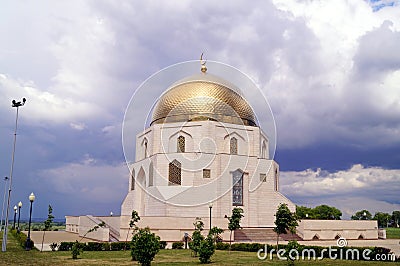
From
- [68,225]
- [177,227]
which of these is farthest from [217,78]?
[68,225]

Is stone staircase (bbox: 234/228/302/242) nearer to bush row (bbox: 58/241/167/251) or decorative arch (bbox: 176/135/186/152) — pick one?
decorative arch (bbox: 176/135/186/152)

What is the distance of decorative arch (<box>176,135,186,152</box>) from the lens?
102 feet

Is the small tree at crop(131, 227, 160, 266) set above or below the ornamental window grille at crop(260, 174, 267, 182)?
below

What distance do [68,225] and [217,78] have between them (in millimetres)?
21868

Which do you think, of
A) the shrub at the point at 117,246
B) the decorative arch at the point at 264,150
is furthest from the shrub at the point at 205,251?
the decorative arch at the point at 264,150

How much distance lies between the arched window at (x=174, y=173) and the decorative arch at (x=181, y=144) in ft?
Answer: 3.70

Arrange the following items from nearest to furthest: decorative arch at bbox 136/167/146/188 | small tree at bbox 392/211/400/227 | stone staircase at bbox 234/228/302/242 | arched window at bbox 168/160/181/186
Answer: stone staircase at bbox 234/228/302/242, arched window at bbox 168/160/181/186, decorative arch at bbox 136/167/146/188, small tree at bbox 392/211/400/227

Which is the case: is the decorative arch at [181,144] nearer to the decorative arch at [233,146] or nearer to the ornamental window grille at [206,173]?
the ornamental window grille at [206,173]

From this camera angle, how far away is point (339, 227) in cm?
3080

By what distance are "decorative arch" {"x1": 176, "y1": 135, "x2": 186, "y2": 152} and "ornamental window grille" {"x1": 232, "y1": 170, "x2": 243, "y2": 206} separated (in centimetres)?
435

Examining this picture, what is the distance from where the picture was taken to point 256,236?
27.5 m

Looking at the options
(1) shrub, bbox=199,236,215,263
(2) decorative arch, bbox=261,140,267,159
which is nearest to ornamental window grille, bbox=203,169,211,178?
(2) decorative arch, bbox=261,140,267,159

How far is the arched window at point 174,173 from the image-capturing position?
30031 mm

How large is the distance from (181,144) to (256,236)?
353 inches
